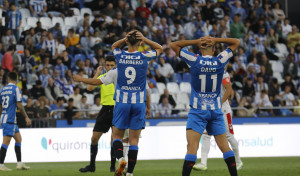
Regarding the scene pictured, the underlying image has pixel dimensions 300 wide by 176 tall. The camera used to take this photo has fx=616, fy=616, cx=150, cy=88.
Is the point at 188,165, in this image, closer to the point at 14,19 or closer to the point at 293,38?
the point at 14,19

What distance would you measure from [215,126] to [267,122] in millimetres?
11753

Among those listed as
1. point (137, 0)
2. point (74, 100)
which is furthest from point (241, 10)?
point (74, 100)

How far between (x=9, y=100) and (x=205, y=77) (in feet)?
21.0

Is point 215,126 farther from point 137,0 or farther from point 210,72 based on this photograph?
point 137,0

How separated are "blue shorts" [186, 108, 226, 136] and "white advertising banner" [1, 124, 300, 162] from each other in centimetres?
932

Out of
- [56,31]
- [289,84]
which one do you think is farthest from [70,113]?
[289,84]

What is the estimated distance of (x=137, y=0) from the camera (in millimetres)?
25672

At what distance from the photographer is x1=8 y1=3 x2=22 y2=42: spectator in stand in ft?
73.3

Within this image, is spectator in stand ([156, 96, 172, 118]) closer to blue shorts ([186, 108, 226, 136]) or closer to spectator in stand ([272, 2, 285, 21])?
spectator in stand ([272, 2, 285, 21])

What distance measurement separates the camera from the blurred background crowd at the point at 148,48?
20.9 m

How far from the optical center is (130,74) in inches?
381

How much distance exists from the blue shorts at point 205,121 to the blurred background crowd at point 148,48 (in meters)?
10.8

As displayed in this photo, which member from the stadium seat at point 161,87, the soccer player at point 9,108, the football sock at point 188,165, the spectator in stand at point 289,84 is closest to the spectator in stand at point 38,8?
→ the stadium seat at point 161,87

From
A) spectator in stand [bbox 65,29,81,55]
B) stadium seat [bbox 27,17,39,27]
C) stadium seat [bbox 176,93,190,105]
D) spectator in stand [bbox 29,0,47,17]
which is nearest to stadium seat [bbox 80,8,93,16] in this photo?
spectator in stand [bbox 29,0,47,17]
